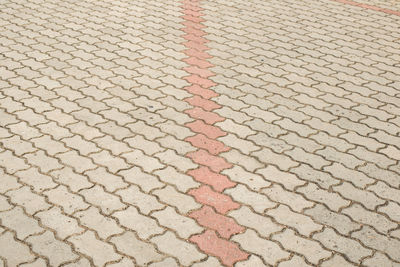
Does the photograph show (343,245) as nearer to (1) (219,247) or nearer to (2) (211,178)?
(1) (219,247)

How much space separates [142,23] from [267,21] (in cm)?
194

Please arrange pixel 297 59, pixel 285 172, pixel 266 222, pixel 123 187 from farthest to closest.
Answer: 1. pixel 297 59
2. pixel 285 172
3. pixel 123 187
4. pixel 266 222

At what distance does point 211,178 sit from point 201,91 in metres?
1.72

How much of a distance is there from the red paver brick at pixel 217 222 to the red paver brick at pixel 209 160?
23.5 inches

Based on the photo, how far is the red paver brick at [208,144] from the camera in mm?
4855

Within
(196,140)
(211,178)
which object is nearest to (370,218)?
(211,178)

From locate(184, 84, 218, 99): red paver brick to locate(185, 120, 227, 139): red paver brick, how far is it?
607 millimetres

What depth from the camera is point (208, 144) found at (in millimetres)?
4949

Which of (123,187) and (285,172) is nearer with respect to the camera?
(123,187)

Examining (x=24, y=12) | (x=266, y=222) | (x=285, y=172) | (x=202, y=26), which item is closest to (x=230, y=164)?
(x=285, y=172)

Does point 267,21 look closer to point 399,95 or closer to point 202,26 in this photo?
point 202,26

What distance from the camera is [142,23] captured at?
25.9 ft

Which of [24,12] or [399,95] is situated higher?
[399,95]

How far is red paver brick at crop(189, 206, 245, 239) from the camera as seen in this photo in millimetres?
3867
